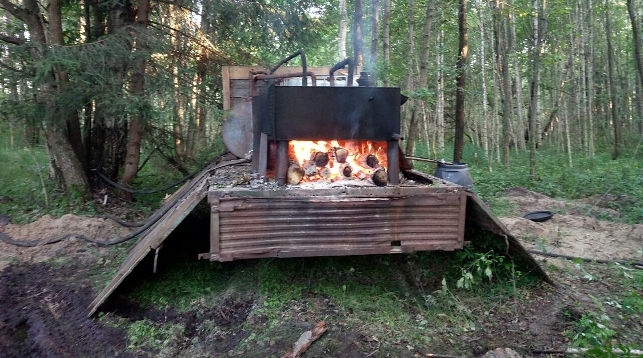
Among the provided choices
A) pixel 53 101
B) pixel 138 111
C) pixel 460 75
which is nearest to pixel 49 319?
pixel 138 111

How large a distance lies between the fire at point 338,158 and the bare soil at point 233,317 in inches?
46.4

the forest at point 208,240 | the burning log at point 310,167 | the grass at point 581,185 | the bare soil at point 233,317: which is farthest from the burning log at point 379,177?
the grass at point 581,185

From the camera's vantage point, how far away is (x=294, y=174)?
13.2 ft

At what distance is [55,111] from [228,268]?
415 cm

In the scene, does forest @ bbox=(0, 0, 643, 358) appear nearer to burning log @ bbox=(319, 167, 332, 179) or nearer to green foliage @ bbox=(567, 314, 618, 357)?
green foliage @ bbox=(567, 314, 618, 357)

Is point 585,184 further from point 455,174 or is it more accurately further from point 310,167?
point 310,167

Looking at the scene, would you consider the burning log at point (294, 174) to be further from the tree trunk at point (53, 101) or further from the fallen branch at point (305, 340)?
the tree trunk at point (53, 101)

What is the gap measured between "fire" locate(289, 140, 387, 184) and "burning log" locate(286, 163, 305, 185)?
0.38 ft

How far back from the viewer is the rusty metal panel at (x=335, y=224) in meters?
3.57

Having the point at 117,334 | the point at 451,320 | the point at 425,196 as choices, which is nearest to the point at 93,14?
the point at 117,334

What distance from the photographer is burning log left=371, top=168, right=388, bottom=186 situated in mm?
3947

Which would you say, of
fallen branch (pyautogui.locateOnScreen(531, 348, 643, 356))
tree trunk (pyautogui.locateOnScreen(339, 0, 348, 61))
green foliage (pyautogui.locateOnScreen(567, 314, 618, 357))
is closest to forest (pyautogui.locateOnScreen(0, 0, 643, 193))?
tree trunk (pyautogui.locateOnScreen(339, 0, 348, 61))

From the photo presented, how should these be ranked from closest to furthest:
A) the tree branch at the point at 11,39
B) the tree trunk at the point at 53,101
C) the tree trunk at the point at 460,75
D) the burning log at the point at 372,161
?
the burning log at the point at 372,161 → the tree branch at the point at 11,39 → the tree trunk at the point at 53,101 → the tree trunk at the point at 460,75

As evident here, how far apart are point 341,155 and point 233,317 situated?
5.86ft
